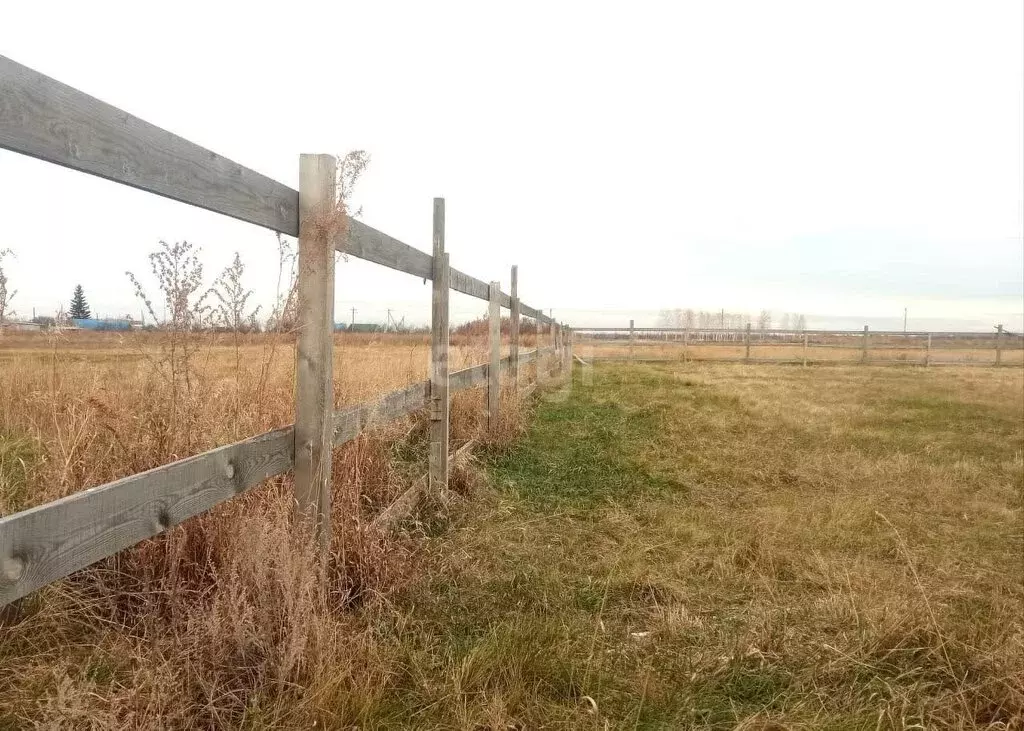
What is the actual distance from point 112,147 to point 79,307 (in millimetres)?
1404

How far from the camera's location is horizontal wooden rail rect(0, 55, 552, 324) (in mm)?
1337

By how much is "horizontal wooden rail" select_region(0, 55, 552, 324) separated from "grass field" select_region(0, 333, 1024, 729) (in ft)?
3.04

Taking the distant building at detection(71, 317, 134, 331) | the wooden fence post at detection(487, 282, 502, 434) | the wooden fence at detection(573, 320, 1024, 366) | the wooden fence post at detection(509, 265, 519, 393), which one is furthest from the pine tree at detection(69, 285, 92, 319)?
the wooden fence at detection(573, 320, 1024, 366)

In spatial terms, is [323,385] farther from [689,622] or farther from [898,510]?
[898,510]

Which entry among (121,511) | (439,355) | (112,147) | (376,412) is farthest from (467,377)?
(112,147)

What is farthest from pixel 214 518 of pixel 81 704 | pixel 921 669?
pixel 921 669

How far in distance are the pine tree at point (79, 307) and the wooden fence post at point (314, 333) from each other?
0.84 m

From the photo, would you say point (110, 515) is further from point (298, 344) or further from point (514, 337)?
point (514, 337)

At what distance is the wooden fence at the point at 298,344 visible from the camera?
4.54ft

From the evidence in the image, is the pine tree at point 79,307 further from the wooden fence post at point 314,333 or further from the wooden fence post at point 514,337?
the wooden fence post at point 514,337

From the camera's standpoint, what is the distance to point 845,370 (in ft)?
73.6

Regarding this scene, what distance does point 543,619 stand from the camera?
2.79m

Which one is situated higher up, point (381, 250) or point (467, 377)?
point (381, 250)

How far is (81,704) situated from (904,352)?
109ft
